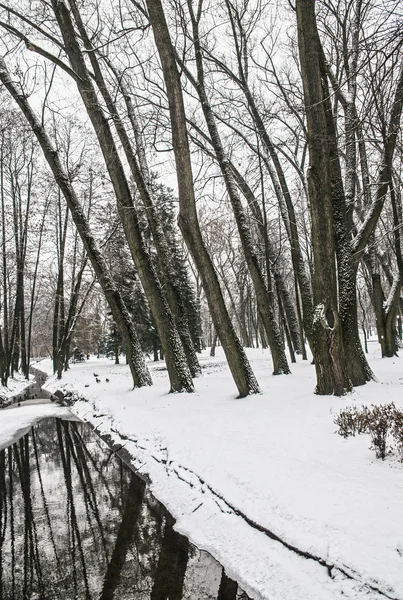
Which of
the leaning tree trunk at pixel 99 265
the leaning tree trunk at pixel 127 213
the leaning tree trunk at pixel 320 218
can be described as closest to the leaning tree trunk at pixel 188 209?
the leaning tree trunk at pixel 320 218

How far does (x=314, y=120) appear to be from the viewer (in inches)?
302

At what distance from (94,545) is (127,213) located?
9268 millimetres

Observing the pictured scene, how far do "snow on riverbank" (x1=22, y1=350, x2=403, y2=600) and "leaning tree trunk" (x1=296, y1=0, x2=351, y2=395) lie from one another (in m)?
0.59

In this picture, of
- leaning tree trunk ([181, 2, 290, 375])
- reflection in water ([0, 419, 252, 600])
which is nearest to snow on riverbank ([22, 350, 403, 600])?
reflection in water ([0, 419, 252, 600])

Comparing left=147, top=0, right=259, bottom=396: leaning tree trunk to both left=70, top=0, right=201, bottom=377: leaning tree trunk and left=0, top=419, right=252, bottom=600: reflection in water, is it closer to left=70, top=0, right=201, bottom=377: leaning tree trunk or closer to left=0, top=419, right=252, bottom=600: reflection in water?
left=0, top=419, right=252, bottom=600: reflection in water

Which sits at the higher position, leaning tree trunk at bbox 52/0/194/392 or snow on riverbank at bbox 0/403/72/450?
leaning tree trunk at bbox 52/0/194/392

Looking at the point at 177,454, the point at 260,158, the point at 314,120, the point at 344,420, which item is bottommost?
the point at 177,454

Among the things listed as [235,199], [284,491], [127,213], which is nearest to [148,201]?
[127,213]

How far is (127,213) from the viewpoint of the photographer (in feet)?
39.2

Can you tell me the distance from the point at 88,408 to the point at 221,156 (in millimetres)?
9159

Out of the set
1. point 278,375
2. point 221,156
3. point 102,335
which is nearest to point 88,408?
point 278,375

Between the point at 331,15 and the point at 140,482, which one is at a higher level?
the point at 331,15

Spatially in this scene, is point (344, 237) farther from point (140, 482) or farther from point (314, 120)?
point (140, 482)

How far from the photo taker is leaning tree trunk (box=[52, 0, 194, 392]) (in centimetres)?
1102
